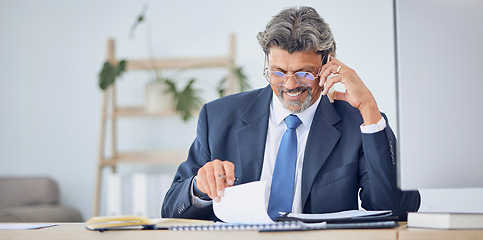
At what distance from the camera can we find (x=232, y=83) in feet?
11.4

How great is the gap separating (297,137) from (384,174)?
36 cm

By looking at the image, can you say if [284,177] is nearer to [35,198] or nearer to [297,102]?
[297,102]

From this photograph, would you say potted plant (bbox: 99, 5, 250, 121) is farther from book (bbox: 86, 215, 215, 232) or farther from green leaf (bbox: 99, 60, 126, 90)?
book (bbox: 86, 215, 215, 232)

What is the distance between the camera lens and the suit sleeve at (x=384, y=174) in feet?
4.64

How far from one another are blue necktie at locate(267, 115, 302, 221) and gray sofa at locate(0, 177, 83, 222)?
2.03 metres

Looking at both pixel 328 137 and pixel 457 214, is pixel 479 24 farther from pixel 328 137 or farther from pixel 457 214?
pixel 328 137

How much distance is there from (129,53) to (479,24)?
3046 mm

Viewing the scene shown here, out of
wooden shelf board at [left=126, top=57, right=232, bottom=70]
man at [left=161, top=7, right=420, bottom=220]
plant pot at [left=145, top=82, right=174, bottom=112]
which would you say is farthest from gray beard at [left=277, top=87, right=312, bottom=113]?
plant pot at [left=145, top=82, right=174, bottom=112]

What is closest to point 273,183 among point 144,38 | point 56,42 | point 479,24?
point 479,24

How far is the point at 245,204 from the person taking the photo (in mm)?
1155

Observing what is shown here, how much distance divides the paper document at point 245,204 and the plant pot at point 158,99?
239cm

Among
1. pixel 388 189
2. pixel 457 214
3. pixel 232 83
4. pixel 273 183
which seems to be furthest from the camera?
pixel 232 83

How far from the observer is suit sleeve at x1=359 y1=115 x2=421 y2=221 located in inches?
55.6

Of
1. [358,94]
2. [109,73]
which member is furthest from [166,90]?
[358,94]
